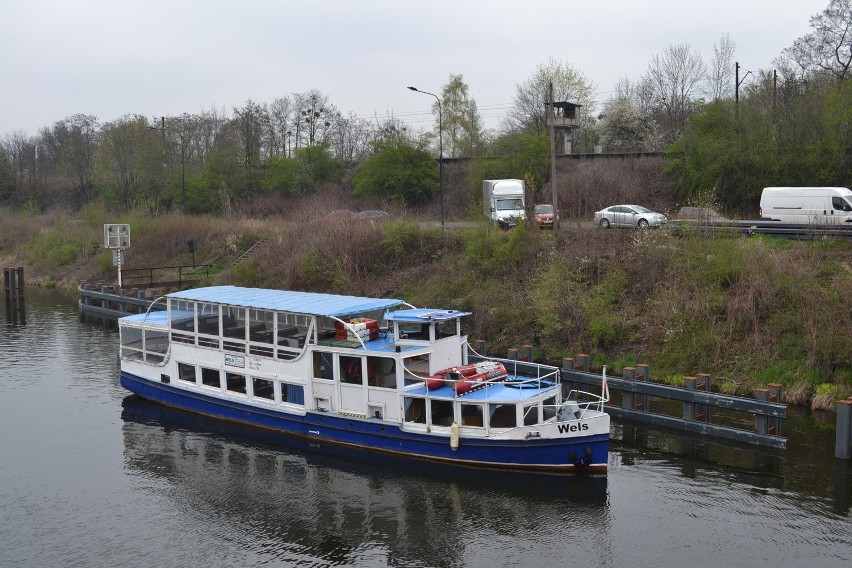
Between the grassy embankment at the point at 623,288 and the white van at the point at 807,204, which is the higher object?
the white van at the point at 807,204

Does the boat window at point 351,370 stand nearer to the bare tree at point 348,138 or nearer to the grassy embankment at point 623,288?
the grassy embankment at point 623,288

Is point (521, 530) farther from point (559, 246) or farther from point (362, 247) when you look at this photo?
point (362, 247)

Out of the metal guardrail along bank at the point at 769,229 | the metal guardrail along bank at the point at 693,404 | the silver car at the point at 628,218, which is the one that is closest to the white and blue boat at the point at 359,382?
the metal guardrail along bank at the point at 693,404

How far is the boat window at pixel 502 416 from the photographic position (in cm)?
2380

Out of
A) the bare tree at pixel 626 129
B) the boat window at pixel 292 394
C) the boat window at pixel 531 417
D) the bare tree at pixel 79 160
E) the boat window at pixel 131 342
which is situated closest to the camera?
the boat window at pixel 531 417

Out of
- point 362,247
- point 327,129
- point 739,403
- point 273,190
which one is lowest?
point 739,403

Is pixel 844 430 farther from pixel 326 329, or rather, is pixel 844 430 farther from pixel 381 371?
pixel 326 329

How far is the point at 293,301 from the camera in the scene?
2872 centimetres

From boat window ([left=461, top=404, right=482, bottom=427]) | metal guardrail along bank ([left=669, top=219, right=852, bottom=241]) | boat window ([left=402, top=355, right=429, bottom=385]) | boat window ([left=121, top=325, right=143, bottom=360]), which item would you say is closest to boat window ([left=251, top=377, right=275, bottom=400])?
boat window ([left=402, top=355, right=429, bottom=385])

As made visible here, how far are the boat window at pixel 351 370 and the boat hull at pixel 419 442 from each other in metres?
1.20

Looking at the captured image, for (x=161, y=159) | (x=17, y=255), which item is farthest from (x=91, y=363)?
(x=161, y=159)

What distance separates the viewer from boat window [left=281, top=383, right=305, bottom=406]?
89.6ft

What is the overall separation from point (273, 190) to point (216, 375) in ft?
184

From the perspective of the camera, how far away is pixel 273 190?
84.1m
